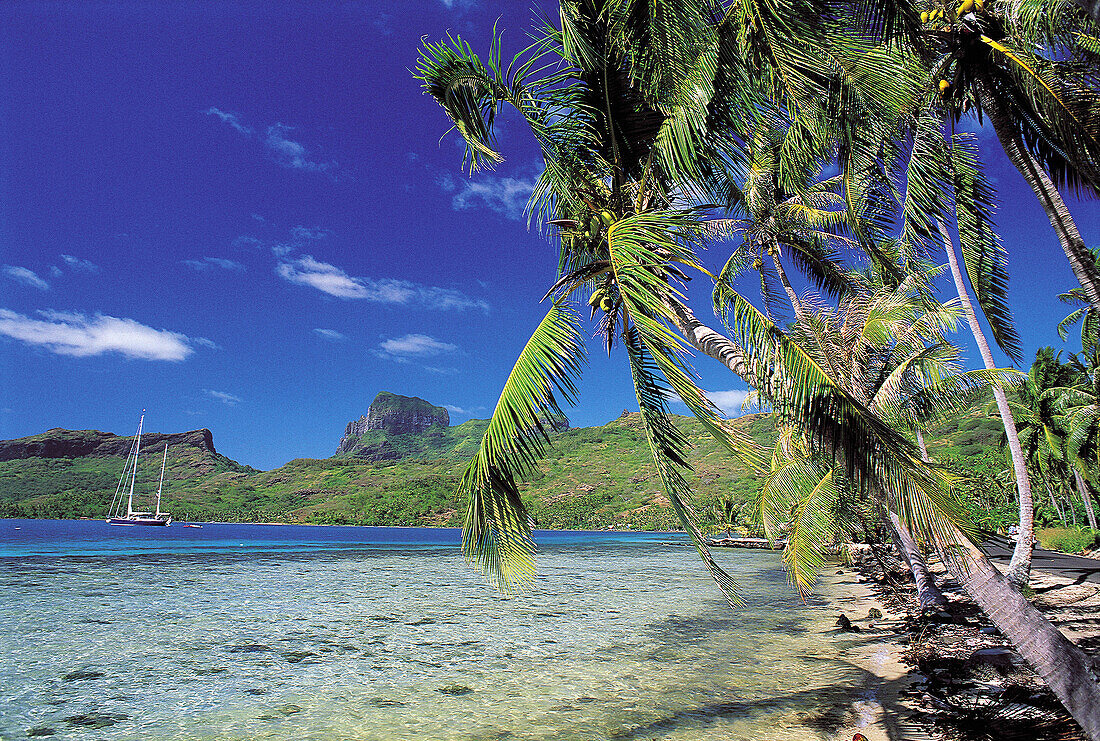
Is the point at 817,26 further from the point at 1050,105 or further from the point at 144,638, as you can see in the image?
the point at 144,638

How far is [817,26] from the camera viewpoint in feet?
13.7

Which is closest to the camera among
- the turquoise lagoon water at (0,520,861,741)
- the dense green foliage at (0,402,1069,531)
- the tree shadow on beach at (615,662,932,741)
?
the tree shadow on beach at (615,662,932,741)

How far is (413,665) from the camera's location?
9570mm

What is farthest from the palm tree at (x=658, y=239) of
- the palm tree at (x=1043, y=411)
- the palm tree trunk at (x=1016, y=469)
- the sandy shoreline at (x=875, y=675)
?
the palm tree at (x=1043, y=411)

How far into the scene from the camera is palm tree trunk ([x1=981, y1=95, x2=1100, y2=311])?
477cm

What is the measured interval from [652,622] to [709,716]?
7203mm

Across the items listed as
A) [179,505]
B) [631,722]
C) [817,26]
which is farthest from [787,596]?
[179,505]

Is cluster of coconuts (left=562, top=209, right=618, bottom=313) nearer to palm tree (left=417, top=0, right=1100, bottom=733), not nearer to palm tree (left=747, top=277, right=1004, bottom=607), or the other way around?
palm tree (left=417, top=0, right=1100, bottom=733)

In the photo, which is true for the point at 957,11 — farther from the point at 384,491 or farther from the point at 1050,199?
the point at 384,491

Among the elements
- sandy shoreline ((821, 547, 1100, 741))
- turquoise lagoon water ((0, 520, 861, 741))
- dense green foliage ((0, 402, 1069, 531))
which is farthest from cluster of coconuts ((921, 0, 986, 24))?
dense green foliage ((0, 402, 1069, 531))

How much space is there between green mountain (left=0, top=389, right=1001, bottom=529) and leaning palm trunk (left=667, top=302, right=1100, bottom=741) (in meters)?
75.1

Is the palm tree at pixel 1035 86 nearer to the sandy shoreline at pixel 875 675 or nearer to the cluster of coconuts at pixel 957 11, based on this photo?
the cluster of coconuts at pixel 957 11

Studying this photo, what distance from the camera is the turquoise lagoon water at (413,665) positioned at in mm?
6691

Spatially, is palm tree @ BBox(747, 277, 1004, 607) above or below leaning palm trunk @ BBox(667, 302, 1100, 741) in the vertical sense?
above
